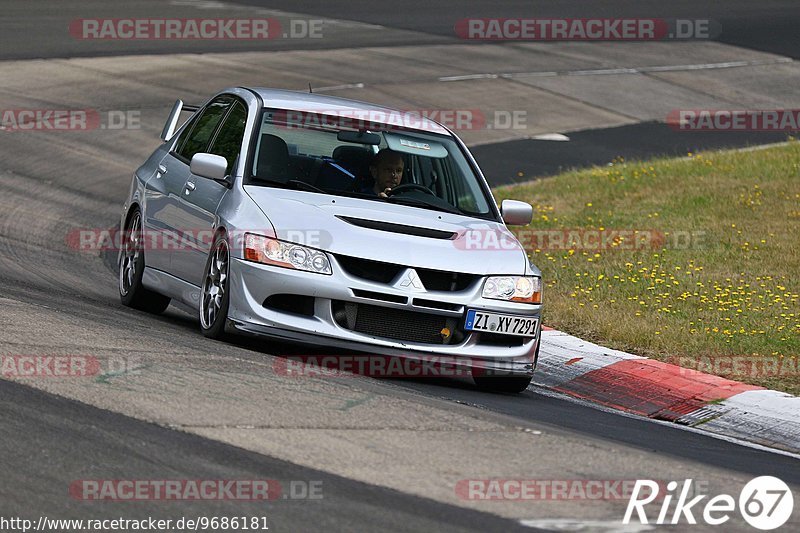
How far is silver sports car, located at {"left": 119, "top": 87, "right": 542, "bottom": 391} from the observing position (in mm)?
8695

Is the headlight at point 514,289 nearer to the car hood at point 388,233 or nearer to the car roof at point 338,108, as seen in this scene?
the car hood at point 388,233

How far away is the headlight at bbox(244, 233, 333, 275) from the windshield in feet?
2.60

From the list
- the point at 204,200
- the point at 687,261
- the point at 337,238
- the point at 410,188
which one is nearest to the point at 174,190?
the point at 204,200

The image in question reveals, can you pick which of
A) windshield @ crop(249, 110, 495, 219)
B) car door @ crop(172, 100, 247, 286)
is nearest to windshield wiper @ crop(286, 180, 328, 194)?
windshield @ crop(249, 110, 495, 219)

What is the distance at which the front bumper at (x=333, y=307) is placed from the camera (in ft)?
28.3

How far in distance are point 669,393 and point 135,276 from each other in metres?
3.83

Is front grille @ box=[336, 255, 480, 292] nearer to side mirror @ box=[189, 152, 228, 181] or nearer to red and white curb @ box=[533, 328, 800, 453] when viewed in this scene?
side mirror @ box=[189, 152, 228, 181]

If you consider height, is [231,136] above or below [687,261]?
above

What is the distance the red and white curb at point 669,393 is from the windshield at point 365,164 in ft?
3.96

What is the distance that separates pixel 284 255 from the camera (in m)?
8.73

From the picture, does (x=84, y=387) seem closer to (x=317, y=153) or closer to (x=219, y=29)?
(x=317, y=153)

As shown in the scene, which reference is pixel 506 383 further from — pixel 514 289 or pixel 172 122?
pixel 172 122

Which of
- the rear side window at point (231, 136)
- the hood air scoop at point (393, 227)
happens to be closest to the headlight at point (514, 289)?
the hood air scoop at point (393, 227)

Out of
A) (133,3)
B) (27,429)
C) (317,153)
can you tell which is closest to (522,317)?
(317,153)
